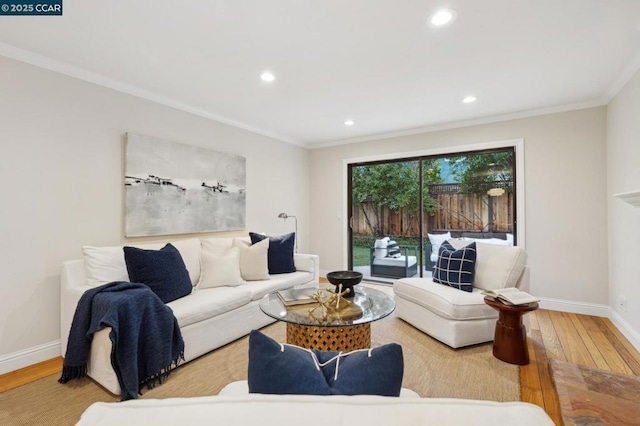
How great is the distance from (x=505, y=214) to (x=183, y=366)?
13.4 ft

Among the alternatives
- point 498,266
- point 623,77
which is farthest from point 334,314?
point 623,77

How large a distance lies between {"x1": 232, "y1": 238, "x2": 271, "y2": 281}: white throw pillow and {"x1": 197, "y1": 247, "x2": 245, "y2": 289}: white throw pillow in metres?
0.15

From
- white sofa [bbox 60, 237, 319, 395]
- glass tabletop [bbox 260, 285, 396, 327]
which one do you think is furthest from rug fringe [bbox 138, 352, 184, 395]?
glass tabletop [bbox 260, 285, 396, 327]

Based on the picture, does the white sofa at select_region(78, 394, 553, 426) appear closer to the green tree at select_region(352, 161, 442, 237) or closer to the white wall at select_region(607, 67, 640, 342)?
the white wall at select_region(607, 67, 640, 342)

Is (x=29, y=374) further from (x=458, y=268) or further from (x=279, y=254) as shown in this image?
(x=458, y=268)

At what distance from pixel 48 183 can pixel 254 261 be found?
192 cm

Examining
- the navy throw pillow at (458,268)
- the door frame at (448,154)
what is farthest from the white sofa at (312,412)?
the door frame at (448,154)

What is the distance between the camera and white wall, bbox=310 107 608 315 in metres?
3.52

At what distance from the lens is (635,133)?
2719mm

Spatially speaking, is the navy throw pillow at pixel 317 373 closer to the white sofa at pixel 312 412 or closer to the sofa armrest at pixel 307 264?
the white sofa at pixel 312 412

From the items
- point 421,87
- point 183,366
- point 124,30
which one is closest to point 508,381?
point 183,366

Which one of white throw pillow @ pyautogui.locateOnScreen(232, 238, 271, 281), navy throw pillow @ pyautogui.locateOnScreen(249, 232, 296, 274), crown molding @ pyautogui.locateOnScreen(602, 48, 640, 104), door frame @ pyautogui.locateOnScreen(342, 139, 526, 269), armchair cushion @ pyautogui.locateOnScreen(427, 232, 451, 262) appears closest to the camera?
crown molding @ pyautogui.locateOnScreen(602, 48, 640, 104)

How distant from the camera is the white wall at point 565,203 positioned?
352cm

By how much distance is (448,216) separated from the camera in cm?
454
